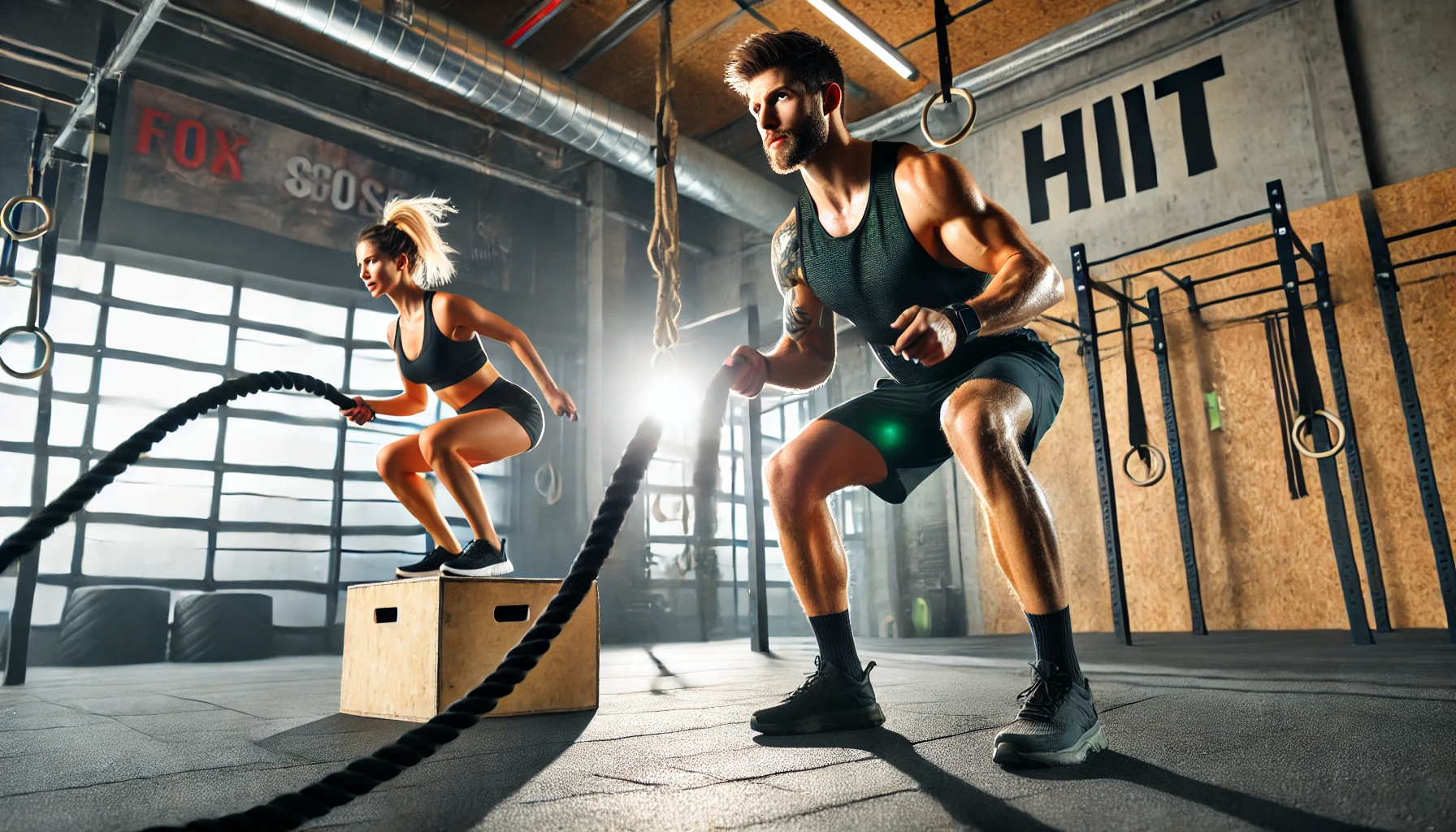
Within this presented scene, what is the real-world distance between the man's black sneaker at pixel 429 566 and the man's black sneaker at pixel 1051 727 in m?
1.94

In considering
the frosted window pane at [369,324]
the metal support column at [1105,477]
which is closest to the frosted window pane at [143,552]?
the frosted window pane at [369,324]

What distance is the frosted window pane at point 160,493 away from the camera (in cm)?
646

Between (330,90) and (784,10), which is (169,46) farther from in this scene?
(784,10)

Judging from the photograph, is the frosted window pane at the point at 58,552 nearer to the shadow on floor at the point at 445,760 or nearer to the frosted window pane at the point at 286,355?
the frosted window pane at the point at 286,355

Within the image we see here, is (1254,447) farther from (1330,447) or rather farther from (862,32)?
(862,32)

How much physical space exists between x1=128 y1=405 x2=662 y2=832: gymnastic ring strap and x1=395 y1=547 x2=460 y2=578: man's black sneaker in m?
1.61

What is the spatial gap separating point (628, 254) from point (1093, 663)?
23.5 feet

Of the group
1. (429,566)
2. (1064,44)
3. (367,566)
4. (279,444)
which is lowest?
(429,566)

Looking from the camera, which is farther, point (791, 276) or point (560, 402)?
point (560, 402)

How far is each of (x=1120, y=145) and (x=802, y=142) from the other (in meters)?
6.07

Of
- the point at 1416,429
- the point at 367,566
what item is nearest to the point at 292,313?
the point at 367,566

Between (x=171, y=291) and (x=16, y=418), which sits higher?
(x=171, y=291)

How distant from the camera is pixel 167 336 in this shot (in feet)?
22.4

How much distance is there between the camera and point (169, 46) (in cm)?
664
